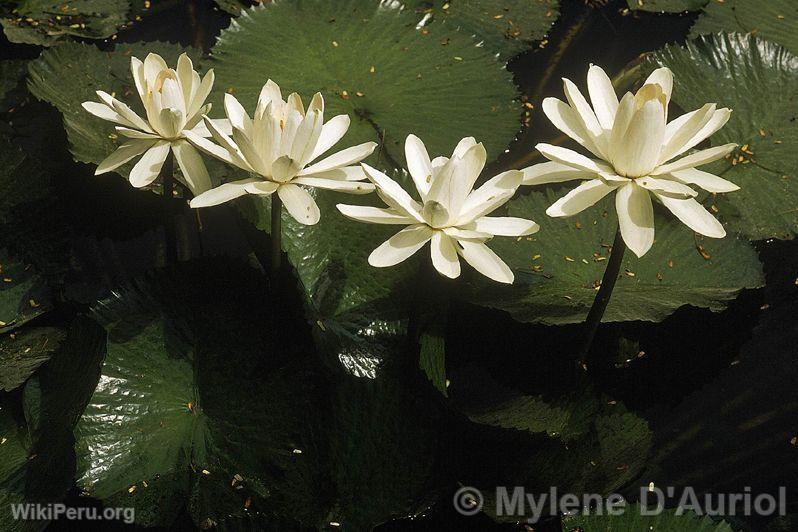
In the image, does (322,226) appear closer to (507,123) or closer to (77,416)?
(77,416)

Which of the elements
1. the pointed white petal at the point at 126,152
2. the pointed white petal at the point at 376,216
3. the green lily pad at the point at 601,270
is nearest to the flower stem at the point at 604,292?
the green lily pad at the point at 601,270

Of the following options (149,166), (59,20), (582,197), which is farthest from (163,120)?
(59,20)

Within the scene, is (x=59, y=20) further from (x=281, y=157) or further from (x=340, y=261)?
(x=281, y=157)

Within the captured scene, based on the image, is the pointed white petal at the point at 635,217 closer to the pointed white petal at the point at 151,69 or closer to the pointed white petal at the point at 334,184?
the pointed white petal at the point at 334,184

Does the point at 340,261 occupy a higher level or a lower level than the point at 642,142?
lower

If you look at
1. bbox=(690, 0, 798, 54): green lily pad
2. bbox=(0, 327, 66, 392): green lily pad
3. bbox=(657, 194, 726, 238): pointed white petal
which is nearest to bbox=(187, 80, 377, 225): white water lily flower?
bbox=(657, 194, 726, 238): pointed white petal

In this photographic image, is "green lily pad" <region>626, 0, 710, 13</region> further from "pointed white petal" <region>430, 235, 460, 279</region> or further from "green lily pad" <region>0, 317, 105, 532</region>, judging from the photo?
"green lily pad" <region>0, 317, 105, 532</region>
